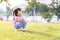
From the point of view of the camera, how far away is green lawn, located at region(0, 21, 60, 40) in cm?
154

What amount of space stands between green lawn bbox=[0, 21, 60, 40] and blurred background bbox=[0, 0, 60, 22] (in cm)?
4

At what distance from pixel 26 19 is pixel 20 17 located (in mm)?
53

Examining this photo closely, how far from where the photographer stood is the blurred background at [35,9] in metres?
1.59

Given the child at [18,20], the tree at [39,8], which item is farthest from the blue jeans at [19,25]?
the tree at [39,8]

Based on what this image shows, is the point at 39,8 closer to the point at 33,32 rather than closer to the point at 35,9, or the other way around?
the point at 35,9

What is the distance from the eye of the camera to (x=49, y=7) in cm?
161

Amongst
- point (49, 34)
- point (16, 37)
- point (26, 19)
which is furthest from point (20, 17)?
point (49, 34)

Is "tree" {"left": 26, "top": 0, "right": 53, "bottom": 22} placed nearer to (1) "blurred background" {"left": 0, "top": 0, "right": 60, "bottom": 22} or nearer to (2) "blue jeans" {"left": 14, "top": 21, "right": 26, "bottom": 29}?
(1) "blurred background" {"left": 0, "top": 0, "right": 60, "bottom": 22}

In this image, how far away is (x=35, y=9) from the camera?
5.27ft

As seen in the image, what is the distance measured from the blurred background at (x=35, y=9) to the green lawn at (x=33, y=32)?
0.04 m

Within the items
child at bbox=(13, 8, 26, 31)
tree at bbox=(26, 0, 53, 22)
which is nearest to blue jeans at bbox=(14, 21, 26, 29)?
child at bbox=(13, 8, 26, 31)

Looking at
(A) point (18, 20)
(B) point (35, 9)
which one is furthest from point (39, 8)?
(A) point (18, 20)

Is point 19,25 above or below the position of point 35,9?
below

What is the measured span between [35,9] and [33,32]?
0.63ft
